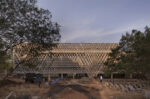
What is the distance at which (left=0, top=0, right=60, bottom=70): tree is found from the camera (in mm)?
5785

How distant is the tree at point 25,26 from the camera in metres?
5.79

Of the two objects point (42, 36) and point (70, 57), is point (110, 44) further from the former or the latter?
point (42, 36)

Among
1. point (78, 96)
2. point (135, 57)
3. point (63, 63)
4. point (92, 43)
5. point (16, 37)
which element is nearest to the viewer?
point (16, 37)

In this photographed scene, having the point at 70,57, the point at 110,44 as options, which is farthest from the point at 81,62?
the point at 110,44

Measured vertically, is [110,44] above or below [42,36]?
above

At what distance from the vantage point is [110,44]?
23.6 meters

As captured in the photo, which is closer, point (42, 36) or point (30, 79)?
point (42, 36)

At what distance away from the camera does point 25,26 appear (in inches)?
239

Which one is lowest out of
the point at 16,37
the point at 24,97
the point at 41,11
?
the point at 24,97

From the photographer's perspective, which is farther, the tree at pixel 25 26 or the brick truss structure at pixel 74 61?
the brick truss structure at pixel 74 61

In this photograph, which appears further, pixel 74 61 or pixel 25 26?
pixel 74 61

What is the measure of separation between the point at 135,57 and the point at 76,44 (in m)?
14.7

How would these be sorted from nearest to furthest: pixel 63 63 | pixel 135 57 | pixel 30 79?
pixel 135 57 < pixel 30 79 < pixel 63 63

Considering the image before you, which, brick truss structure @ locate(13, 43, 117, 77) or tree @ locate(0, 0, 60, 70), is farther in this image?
brick truss structure @ locate(13, 43, 117, 77)
